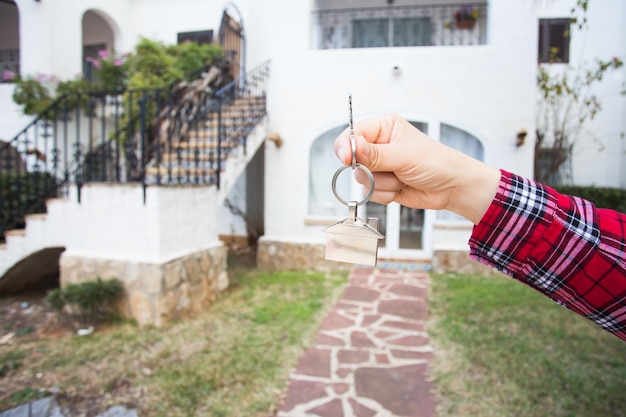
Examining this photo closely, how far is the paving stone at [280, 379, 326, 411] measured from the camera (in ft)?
9.82

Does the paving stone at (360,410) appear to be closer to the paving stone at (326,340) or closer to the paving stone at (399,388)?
the paving stone at (399,388)

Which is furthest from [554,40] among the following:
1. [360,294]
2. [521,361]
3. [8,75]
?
[8,75]

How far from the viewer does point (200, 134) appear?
7.27m

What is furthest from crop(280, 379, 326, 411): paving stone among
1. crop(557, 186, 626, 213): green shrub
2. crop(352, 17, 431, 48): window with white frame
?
crop(352, 17, 431, 48): window with white frame

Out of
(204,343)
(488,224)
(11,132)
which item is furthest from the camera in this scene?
(11,132)

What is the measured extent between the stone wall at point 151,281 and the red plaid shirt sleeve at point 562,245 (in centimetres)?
386

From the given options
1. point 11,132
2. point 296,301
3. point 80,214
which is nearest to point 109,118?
point 11,132

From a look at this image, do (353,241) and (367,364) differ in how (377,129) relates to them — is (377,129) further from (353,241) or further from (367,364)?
(367,364)

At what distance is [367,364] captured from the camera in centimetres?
369

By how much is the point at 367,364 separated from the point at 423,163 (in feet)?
9.86

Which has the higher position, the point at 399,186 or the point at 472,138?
the point at 472,138

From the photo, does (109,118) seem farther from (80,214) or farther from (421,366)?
(421,366)

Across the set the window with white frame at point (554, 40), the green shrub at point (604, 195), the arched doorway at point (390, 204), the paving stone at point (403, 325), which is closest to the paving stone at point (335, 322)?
the paving stone at point (403, 325)

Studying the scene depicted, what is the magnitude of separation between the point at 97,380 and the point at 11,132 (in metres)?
8.15
